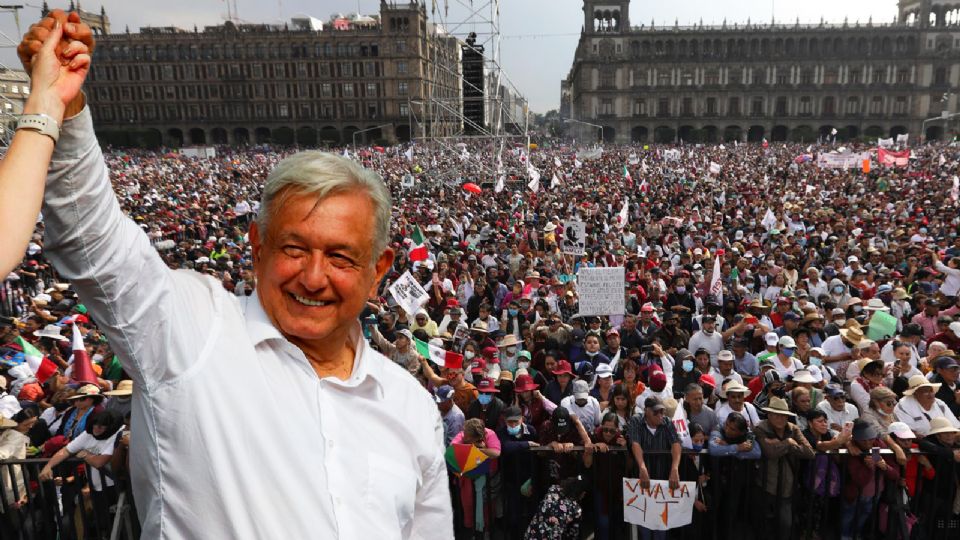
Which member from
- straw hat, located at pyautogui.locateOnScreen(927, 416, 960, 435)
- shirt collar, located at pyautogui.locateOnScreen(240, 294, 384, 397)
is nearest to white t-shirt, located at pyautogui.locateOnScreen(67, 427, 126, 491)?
shirt collar, located at pyautogui.locateOnScreen(240, 294, 384, 397)

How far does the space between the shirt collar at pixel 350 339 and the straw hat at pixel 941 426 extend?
505 centimetres

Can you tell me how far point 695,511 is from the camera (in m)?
5.05

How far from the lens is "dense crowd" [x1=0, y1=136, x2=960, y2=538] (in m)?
4.87

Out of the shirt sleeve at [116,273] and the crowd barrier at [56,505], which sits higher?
Answer: the shirt sleeve at [116,273]

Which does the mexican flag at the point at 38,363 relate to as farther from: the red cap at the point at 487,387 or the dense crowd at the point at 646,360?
the red cap at the point at 487,387

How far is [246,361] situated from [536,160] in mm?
39736

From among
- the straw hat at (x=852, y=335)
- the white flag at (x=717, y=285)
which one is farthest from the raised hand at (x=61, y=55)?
the white flag at (x=717, y=285)

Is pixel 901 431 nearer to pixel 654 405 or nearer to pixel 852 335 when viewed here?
pixel 654 405

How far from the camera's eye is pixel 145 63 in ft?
270

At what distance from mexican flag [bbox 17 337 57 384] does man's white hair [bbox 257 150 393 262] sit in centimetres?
687

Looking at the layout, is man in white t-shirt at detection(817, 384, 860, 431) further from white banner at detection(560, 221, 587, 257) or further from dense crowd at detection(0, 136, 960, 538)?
white banner at detection(560, 221, 587, 257)

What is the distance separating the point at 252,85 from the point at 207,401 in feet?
292

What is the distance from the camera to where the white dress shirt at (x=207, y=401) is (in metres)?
1.00

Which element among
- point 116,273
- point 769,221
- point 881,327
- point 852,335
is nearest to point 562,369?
point 852,335
